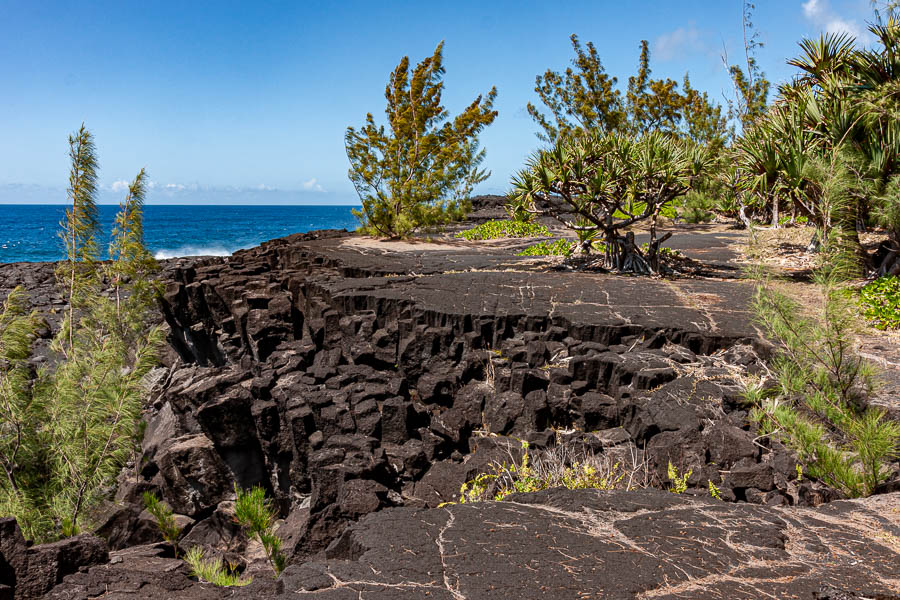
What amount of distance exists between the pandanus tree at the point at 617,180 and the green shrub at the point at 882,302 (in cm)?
425

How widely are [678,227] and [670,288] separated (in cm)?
1803

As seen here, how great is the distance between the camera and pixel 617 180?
1359cm

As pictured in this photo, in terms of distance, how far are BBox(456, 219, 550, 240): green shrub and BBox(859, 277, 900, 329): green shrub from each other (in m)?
14.5

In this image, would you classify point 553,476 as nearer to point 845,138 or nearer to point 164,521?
point 164,521

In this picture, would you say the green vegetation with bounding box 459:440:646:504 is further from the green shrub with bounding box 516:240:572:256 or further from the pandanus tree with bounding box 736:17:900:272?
the green shrub with bounding box 516:240:572:256

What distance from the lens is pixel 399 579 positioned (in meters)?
3.20

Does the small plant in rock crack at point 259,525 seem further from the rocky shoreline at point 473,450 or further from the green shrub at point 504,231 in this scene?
the green shrub at point 504,231

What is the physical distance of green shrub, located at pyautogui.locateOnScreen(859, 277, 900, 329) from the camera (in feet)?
26.0

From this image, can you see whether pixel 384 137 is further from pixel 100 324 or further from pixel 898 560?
pixel 898 560

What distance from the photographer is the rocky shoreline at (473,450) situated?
3277 mm

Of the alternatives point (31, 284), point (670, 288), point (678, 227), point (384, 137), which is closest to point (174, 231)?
point (31, 284)

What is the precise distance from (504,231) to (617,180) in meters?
10.1

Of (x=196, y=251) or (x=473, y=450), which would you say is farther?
(x=196, y=251)

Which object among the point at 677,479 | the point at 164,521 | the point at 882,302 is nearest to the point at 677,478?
the point at 677,479
